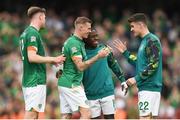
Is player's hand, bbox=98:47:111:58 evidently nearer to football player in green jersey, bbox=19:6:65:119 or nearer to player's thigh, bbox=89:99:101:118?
football player in green jersey, bbox=19:6:65:119

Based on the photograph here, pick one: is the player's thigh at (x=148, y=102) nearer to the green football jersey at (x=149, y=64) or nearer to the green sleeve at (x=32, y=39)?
the green football jersey at (x=149, y=64)

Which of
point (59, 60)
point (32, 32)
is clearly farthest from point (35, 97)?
point (32, 32)

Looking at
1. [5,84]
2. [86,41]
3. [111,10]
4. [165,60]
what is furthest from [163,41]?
[86,41]

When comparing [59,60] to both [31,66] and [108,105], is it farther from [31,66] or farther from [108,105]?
[108,105]

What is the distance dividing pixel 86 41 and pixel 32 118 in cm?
175

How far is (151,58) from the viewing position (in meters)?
12.8

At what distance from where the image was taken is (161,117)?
19234 millimetres

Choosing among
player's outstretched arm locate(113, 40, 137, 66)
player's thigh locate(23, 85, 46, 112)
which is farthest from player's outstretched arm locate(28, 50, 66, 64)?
player's outstretched arm locate(113, 40, 137, 66)

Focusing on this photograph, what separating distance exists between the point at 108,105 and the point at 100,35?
8.19 meters

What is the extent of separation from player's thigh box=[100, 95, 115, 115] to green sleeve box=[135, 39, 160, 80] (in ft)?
3.83

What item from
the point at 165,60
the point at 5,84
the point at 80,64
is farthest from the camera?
the point at 165,60

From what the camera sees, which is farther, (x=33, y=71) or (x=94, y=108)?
(x=94, y=108)

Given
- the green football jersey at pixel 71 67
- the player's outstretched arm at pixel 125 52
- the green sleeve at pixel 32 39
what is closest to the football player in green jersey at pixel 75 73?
the green football jersey at pixel 71 67

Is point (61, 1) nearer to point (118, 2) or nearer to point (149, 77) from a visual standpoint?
point (118, 2)
